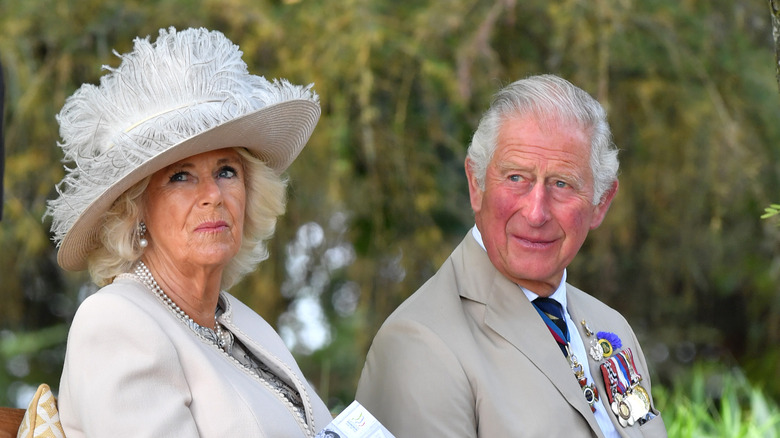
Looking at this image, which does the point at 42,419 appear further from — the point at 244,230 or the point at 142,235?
the point at 244,230

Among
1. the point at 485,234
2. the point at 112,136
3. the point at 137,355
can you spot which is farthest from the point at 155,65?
the point at 485,234

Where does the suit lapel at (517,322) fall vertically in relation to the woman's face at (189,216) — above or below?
below

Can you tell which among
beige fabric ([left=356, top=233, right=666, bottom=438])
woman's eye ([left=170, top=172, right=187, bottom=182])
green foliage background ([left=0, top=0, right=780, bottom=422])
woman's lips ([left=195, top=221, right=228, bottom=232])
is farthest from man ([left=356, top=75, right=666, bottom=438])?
green foliage background ([left=0, top=0, right=780, bottom=422])

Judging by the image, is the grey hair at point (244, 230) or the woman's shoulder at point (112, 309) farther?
the grey hair at point (244, 230)

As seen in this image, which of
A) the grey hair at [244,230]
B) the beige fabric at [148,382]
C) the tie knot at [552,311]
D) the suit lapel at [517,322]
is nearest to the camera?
the beige fabric at [148,382]

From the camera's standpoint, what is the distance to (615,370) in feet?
9.70

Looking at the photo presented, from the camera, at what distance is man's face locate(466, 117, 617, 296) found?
279 cm

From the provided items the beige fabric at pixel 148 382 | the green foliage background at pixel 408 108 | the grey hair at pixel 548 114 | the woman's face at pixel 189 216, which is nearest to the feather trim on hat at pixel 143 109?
the woman's face at pixel 189 216

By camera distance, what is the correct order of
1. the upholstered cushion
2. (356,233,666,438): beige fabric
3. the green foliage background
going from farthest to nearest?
the green foliage background, (356,233,666,438): beige fabric, the upholstered cushion

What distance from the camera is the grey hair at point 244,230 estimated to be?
249 cm

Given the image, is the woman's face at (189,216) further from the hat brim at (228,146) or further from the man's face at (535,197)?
the man's face at (535,197)

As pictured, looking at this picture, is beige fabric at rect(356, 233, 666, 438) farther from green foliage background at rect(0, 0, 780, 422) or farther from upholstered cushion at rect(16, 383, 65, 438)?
green foliage background at rect(0, 0, 780, 422)

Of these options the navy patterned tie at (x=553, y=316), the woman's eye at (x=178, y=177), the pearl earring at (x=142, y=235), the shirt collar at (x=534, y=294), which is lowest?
the navy patterned tie at (x=553, y=316)

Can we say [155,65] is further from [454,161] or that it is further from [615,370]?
[454,161]
